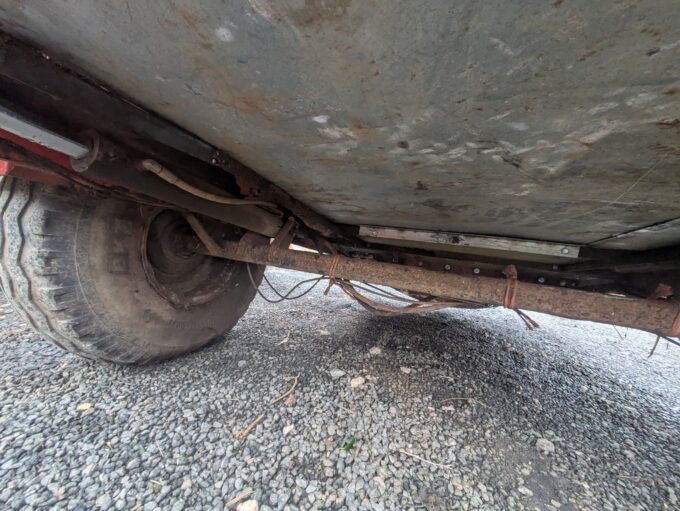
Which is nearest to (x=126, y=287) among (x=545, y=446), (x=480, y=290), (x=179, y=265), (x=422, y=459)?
(x=179, y=265)

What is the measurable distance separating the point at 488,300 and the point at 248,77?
128cm

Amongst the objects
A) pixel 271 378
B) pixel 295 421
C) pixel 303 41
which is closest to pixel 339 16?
pixel 303 41

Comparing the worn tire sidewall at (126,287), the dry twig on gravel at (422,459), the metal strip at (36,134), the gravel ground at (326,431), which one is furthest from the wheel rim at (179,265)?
the dry twig on gravel at (422,459)

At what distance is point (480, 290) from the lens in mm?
1325

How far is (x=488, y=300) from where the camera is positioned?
1309mm

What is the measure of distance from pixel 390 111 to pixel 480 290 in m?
1.01

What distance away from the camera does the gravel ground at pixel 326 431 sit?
98 centimetres

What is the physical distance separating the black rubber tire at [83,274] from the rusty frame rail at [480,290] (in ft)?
1.18

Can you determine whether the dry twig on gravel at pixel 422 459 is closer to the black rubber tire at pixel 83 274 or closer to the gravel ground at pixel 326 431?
the gravel ground at pixel 326 431

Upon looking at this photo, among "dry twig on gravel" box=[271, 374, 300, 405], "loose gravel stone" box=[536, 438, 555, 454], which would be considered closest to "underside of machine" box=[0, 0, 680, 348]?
"loose gravel stone" box=[536, 438, 555, 454]

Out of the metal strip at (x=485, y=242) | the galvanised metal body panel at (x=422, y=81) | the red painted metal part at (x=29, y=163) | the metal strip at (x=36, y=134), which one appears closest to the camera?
the galvanised metal body panel at (x=422, y=81)

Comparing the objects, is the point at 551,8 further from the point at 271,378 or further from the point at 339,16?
the point at 271,378

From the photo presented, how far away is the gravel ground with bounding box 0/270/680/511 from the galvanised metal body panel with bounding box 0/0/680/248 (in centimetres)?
110

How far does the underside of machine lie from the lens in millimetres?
430
